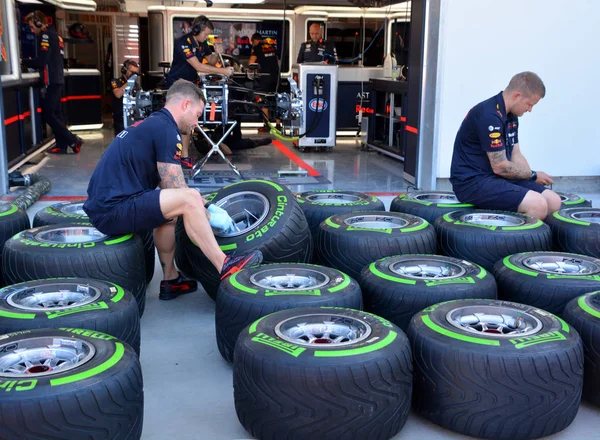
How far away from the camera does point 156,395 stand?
2.93 metres

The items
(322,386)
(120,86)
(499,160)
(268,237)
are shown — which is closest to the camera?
(322,386)

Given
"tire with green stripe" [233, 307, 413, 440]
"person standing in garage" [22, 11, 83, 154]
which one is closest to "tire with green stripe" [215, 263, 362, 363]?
"tire with green stripe" [233, 307, 413, 440]

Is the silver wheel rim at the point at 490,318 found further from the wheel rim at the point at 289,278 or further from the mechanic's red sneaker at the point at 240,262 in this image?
the mechanic's red sneaker at the point at 240,262

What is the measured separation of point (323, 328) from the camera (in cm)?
275

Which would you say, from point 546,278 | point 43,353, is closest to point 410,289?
point 546,278

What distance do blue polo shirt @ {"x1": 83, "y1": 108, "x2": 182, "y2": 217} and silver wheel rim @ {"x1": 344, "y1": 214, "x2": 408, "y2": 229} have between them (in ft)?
3.79

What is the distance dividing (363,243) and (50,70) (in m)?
7.71

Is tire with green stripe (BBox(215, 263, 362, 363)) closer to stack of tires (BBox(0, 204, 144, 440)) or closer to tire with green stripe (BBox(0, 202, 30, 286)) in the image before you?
stack of tires (BBox(0, 204, 144, 440))

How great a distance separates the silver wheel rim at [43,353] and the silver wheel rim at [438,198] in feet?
10.5

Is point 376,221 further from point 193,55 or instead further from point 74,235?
point 193,55

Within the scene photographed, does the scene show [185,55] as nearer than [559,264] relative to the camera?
No

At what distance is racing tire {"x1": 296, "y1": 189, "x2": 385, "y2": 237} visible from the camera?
452cm

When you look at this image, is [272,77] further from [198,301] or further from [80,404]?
[80,404]

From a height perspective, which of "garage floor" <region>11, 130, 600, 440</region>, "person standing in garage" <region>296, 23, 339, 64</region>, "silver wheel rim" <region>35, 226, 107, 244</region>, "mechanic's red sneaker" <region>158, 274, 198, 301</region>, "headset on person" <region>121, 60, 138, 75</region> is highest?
"person standing in garage" <region>296, 23, 339, 64</region>
